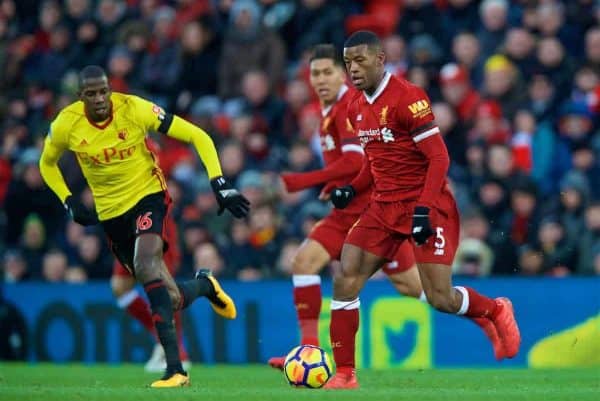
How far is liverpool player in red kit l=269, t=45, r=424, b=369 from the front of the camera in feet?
39.0

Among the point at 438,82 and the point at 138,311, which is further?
the point at 438,82

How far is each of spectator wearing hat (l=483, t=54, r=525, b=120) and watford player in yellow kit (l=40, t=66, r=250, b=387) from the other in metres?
5.12

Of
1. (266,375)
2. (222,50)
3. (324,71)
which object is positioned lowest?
(266,375)

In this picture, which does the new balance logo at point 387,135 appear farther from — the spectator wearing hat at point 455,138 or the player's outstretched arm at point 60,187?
the spectator wearing hat at point 455,138

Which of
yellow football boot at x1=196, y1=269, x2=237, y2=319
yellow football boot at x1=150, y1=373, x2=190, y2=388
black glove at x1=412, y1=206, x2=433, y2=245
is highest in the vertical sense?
black glove at x1=412, y1=206, x2=433, y2=245

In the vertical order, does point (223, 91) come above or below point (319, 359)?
above

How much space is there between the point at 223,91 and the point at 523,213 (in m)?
5.11

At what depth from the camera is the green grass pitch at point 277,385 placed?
927 cm

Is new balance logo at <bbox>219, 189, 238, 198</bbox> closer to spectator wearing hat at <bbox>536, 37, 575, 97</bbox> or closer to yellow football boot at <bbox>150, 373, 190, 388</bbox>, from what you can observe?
yellow football boot at <bbox>150, 373, 190, 388</bbox>

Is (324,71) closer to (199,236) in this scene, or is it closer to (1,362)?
(199,236)

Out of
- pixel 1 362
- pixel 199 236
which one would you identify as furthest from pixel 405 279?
pixel 1 362

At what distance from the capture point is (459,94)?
15906mm

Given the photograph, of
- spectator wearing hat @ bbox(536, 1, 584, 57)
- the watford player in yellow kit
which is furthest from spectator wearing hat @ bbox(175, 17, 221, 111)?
Result: the watford player in yellow kit

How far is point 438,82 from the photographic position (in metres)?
16.2
